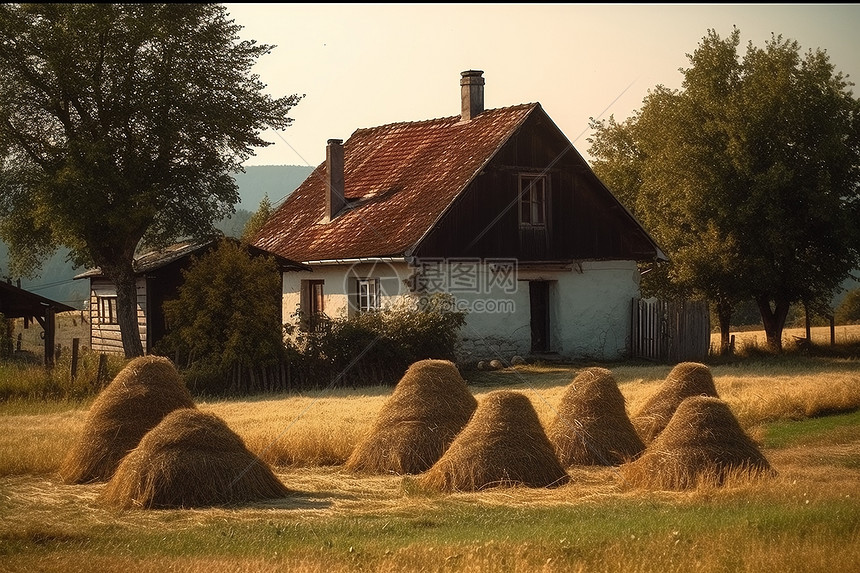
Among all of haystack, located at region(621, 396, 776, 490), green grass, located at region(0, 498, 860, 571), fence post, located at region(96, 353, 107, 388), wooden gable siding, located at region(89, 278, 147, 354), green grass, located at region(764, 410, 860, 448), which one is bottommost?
green grass, located at region(0, 498, 860, 571)

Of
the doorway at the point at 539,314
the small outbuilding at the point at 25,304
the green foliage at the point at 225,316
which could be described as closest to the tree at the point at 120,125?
the small outbuilding at the point at 25,304

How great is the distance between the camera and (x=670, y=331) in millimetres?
32656

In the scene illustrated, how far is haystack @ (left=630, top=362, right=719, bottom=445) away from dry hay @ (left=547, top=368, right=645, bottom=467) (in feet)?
2.12

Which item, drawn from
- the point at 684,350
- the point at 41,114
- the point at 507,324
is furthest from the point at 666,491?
the point at 41,114

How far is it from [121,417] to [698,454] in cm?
749

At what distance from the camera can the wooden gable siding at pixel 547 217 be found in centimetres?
3041

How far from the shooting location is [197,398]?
24.5 metres

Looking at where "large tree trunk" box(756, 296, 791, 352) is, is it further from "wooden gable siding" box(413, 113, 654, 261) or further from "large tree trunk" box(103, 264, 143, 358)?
"large tree trunk" box(103, 264, 143, 358)

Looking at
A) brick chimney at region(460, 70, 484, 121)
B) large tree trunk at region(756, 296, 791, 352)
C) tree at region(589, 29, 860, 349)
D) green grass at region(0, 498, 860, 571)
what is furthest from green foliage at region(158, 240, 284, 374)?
→ large tree trunk at region(756, 296, 791, 352)

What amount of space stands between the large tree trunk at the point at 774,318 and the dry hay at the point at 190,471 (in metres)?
26.6

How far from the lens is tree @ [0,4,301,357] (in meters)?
28.0

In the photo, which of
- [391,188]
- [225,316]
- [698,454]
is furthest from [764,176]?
[698,454]

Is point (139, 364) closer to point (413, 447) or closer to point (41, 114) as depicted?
point (413, 447)

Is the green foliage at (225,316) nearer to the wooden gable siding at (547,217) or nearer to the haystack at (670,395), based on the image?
the wooden gable siding at (547,217)
